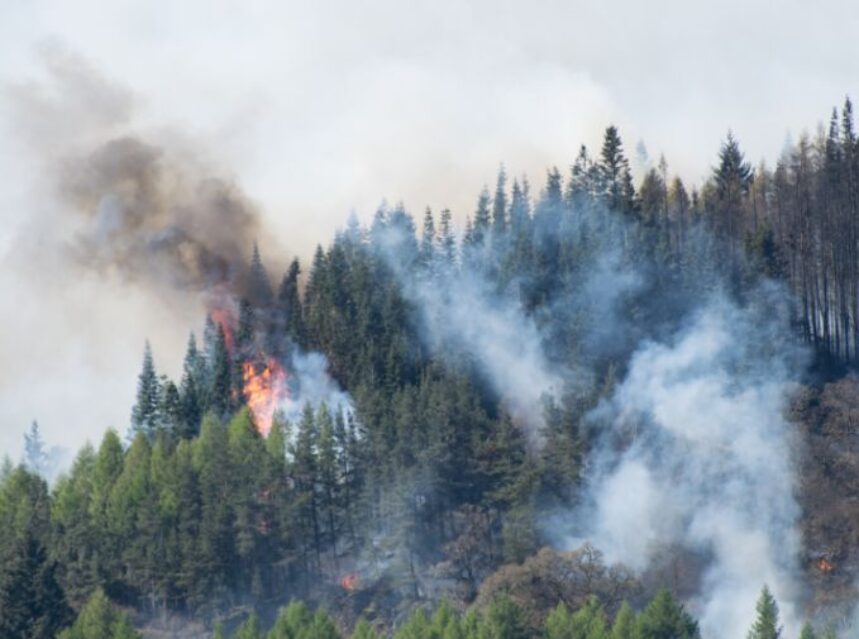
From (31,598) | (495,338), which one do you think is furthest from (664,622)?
(495,338)

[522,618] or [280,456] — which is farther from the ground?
[280,456]

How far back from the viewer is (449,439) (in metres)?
140

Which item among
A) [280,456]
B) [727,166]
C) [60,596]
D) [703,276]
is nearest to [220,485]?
[280,456]

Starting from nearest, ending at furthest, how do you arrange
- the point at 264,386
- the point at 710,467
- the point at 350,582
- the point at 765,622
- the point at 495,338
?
the point at 765,622 → the point at 710,467 → the point at 350,582 → the point at 495,338 → the point at 264,386

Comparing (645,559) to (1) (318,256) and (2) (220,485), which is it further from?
(1) (318,256)

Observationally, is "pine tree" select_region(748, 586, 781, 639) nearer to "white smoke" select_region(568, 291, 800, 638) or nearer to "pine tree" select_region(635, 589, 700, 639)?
"pine tree" select_region(635, 589, 700, 639)

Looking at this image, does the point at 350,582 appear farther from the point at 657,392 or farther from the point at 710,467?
the point at 657,392

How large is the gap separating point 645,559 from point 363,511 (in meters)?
20.5

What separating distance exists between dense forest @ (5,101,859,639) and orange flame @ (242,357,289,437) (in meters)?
0.33

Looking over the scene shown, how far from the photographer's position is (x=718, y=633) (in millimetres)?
120562

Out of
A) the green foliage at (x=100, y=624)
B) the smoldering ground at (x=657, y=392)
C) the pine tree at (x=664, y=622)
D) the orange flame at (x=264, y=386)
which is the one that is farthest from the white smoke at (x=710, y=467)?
the orange flame at (x=264, y=386)

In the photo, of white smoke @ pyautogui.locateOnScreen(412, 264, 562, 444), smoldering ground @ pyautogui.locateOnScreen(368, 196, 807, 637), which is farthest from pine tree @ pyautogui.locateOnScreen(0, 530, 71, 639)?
white smoke @ pyautogui.locateOnScreen(412, 264, 562, 444)

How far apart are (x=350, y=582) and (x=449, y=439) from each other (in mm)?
11101

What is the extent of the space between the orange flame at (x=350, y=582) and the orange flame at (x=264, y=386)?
2908 cm
